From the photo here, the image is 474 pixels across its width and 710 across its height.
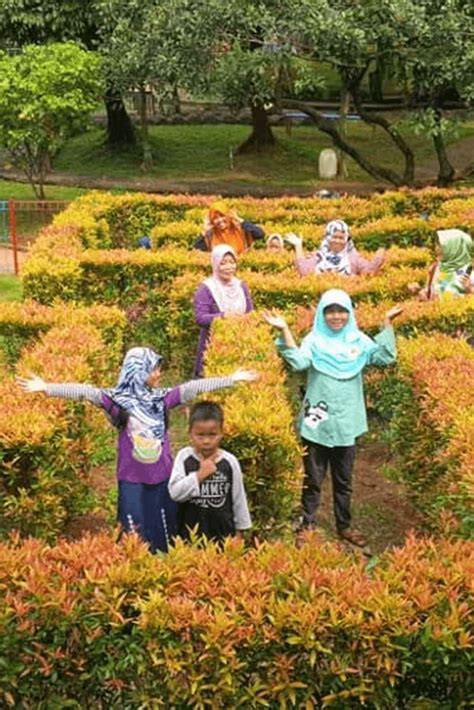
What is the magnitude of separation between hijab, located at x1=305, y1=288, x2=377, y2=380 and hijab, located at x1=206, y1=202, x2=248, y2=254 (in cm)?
448

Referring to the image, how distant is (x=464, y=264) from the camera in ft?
27.4

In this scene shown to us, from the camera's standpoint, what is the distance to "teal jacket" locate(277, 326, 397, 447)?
5.79 metres

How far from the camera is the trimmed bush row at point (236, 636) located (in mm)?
3387

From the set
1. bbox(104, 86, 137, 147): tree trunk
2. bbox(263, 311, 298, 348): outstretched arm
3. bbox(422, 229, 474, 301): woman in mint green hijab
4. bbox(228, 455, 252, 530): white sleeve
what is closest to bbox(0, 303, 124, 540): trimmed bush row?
bbox(228, 455, 252, 530): white sleeve

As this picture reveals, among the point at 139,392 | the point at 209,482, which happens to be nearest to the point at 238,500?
the point at 209,482

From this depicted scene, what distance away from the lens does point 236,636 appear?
338 cm

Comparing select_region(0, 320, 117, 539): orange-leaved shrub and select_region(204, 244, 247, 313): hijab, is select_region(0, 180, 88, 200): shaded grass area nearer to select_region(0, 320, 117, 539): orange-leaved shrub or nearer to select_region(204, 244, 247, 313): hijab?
select_region(204, 244, 247, 313): hijab

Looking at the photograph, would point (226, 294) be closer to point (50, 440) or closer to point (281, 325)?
point (281, 325)

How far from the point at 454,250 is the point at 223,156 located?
23142 millimetres

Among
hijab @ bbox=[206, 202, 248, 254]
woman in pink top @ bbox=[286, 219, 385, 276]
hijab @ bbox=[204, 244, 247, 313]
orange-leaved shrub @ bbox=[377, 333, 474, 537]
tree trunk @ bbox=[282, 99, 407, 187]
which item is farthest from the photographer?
tree trunk @ bbox=[282, 99, 407, 187]

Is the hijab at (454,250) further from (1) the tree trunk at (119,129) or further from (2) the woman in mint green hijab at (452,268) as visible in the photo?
(1) the tree trunk at (119,129)

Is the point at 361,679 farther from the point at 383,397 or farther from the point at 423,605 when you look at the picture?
the point at 383,397

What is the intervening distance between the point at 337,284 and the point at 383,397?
5.97 feet

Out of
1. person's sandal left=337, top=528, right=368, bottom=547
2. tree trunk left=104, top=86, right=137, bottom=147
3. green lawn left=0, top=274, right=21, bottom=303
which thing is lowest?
green lawn left=0, top=274, right=21, bottom=303
